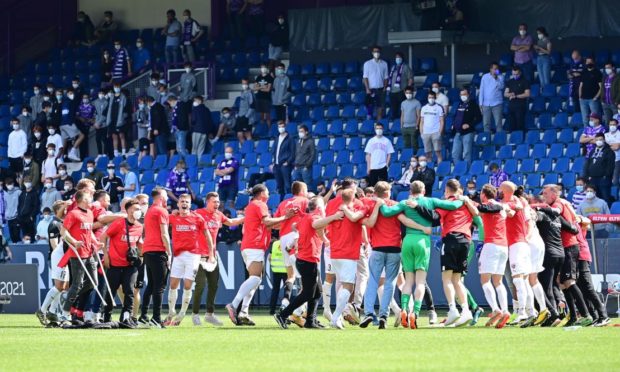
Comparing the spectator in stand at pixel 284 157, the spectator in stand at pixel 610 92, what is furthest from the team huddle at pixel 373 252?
the spectator in stand at pixel 284 157

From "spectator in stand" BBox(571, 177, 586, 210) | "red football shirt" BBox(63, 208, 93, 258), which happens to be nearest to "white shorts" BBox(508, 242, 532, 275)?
"red football shirt" BBox(63, 208, 93, 258)

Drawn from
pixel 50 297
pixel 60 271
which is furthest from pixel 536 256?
pixel 50 297

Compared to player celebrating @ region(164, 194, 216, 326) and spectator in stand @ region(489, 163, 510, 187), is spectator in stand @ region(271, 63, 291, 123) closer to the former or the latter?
spectator in stand @ region(489, 163, 510, 187)

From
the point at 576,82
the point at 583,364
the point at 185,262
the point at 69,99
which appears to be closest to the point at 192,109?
the point at 69,99

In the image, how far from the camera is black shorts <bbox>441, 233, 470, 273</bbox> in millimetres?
20219

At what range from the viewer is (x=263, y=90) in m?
36.4

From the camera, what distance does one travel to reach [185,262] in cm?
2166

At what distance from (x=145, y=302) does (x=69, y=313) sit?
3.91ft

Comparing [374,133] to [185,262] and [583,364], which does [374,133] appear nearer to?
[185,262]

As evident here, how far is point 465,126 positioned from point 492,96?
3.83 feet

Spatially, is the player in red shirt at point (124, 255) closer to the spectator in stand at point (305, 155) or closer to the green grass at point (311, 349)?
the green grass at point (311, 349)

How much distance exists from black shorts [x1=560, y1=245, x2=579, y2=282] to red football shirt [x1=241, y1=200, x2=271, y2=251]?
465cm

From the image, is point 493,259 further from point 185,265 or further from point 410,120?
point 410,120

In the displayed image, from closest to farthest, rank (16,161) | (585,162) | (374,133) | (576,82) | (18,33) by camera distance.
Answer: (585,162)
(576,82)
(374,133)
(16,161)
(18,33)
